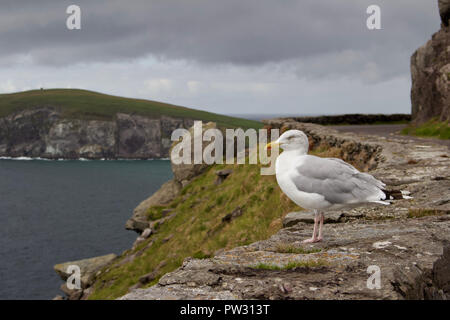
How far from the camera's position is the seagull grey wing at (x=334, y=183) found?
7020 millimetres

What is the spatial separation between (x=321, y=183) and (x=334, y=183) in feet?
0.72

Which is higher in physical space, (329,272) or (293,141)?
(293,141)

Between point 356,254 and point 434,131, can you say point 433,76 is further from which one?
point 356,254

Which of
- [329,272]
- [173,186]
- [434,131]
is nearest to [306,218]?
[329,272]

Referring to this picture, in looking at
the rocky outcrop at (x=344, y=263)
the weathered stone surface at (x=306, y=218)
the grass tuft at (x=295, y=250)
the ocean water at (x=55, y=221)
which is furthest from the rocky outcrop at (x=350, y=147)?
the ocean water at (x=55, y=221)

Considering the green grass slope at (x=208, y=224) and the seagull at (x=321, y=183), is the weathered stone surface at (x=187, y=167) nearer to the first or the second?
the green grass slope at (x=208, y=224)

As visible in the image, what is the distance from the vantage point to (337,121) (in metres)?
43.8

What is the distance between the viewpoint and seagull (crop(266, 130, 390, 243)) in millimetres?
7023

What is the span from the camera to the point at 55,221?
104 m

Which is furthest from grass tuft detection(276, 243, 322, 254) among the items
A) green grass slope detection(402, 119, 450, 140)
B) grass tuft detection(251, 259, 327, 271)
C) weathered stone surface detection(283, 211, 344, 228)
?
green grass slope detection(402, 119, 450, 140)

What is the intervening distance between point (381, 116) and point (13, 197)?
12375 centimetres

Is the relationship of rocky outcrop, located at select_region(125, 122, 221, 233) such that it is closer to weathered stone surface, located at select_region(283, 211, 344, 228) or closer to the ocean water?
the ocean water

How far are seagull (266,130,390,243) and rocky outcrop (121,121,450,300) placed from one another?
0.69m
